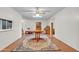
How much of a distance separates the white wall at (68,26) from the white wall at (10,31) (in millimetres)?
719

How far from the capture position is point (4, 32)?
2775 mm

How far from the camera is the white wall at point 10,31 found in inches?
108

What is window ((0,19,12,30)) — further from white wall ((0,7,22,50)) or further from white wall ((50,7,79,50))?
white wall ((50,7,79,50))

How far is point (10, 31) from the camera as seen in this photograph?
286 cm

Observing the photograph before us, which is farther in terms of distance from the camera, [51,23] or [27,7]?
[51,23]

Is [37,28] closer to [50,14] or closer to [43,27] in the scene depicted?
[43,27]

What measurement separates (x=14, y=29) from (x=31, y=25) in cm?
37

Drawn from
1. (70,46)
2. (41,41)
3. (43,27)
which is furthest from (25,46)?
(70,46)

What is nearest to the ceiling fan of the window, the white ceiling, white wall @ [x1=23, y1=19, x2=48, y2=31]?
the white ceiling

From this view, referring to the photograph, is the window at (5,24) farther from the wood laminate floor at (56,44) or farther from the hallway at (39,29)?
the wood laminate floor at (56,44)

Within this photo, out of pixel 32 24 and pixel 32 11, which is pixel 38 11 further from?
pixel 32 24

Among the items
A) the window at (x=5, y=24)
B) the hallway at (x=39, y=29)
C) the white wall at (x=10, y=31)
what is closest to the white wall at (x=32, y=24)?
the hallway at (x=39, y=29)

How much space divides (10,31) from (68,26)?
1.18 m
